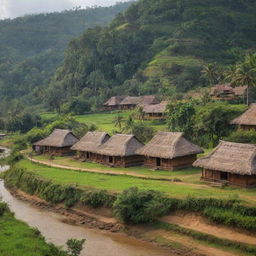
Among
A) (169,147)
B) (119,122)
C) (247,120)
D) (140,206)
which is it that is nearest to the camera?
(140,206)

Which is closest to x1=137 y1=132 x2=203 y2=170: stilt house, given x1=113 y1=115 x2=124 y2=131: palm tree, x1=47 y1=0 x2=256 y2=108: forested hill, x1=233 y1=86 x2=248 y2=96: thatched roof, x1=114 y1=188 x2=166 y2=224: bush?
x1=114 y1=188 x2=166 y2=224: bush

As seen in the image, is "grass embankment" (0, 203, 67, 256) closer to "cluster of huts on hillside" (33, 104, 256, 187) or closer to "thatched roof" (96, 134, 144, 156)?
"cluster of huts on hillside" (33, 104, 256, 187)

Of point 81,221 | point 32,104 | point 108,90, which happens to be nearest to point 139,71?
point 108,90

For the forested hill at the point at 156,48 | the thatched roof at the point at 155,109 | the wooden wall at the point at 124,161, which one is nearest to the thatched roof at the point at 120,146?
the wooden wall at the point at 124,161

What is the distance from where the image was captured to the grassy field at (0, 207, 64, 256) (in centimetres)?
2442

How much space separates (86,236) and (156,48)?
94532mm

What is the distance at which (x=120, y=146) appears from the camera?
149 ft

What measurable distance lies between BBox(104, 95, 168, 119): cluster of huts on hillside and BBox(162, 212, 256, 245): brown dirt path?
42.2 metres

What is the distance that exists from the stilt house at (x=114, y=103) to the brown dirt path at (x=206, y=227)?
65118 mm

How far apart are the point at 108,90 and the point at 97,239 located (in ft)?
247

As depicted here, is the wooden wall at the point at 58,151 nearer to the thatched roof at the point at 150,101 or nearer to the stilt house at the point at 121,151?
the stilt house at the point at 121,151

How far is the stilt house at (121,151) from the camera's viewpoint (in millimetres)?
44875

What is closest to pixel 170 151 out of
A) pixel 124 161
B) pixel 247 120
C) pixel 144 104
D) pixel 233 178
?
pixel 124 161

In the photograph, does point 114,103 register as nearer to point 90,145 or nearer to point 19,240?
point 90,145
